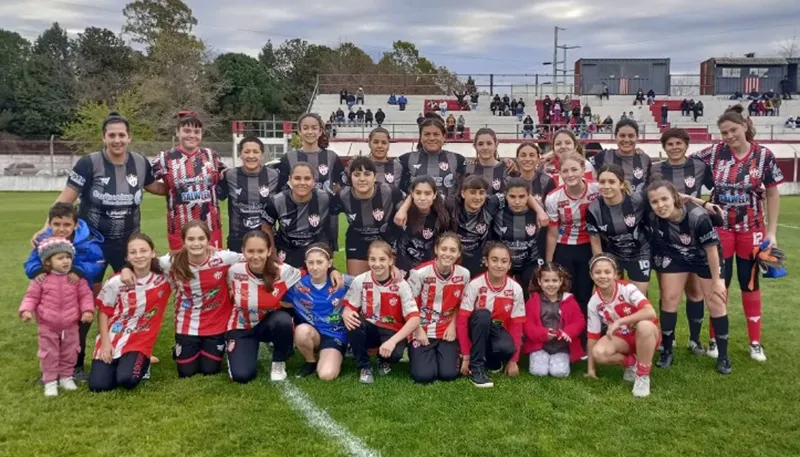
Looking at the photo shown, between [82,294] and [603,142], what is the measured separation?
2679 cm

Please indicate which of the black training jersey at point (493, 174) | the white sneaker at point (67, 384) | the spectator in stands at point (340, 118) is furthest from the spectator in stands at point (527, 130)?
the white sneaker at point (67, 384)

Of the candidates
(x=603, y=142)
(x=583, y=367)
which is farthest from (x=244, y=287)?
(x=603, y=142)

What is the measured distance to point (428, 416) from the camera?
12.2 ft

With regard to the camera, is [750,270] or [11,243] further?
[11,243]

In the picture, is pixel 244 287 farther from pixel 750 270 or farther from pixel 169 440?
pixel 750 270

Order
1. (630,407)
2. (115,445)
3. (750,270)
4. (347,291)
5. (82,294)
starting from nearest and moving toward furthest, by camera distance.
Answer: (115,445)
(630,407)
(82,294)
(347,291)
(750,270)

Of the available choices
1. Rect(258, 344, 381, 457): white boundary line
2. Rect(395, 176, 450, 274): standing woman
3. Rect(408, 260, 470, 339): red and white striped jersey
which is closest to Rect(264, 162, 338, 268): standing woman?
Rect(395, 176, 450, 274): standing woman

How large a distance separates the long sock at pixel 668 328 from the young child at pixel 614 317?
0.42 meters

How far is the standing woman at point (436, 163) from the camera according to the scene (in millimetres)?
5656

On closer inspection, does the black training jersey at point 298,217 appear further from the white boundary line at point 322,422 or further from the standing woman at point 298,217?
the white boundary line at point 322,422

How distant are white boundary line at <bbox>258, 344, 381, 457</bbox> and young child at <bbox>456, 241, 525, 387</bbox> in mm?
1130

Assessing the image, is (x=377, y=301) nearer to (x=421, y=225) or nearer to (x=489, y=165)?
(x=421, y=225)

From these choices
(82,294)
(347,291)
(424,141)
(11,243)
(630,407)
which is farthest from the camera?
(11,243)

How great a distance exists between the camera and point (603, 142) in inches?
1115
